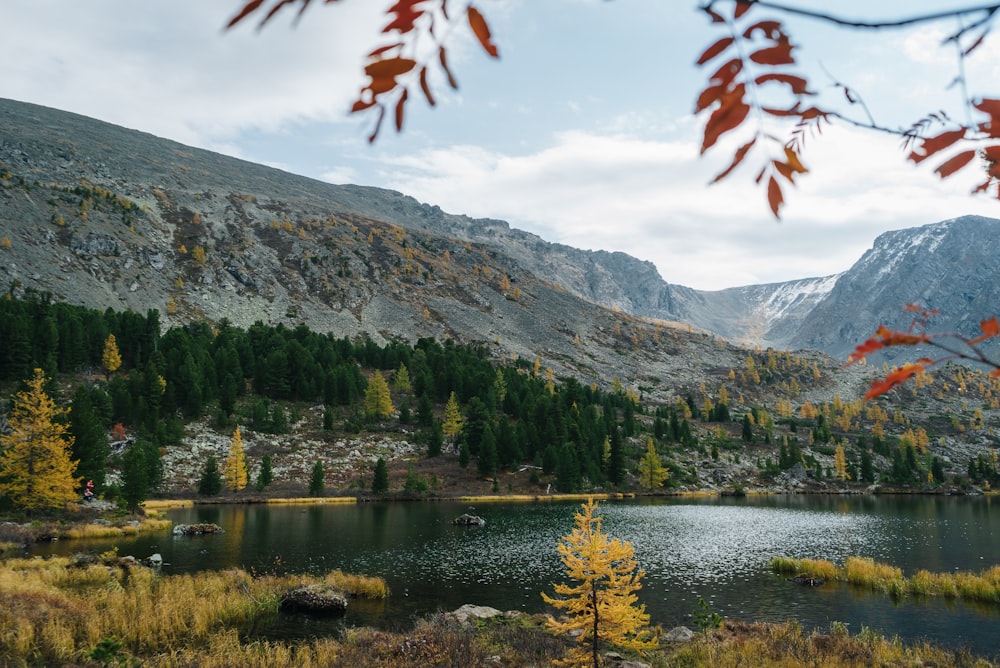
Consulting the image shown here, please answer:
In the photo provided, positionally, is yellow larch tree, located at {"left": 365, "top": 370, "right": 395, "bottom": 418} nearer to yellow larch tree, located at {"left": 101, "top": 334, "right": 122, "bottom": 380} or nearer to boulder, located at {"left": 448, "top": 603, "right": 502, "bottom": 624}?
yellow larch tree, located at {"left": 101, "top": 334, "right": 122, "bottom": 380}

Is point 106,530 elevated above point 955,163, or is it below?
below

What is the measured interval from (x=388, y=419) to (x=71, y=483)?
5640 centimetres

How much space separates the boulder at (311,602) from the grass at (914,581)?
75.4ft

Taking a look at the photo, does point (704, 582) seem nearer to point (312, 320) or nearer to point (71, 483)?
point (71, 483)

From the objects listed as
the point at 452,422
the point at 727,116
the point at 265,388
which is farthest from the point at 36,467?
the point at 265,388

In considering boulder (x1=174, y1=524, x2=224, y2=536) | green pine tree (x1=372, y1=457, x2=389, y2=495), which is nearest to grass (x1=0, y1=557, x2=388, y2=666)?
boulder (x1=174, y1=524, x2=224, y2=536)

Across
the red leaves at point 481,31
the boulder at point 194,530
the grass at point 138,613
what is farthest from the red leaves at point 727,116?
the boulder at point 194,530

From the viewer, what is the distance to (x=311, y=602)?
2069 cm

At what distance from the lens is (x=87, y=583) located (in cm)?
2155

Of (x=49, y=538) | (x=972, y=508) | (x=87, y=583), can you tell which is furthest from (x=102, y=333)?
(x=972, y=508)

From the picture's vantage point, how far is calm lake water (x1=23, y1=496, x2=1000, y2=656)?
22344 mm

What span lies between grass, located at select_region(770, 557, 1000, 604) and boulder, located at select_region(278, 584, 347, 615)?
23.0 m

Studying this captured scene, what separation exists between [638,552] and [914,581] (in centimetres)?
1494

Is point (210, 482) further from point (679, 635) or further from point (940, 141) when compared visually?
point (940, 141)
